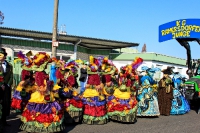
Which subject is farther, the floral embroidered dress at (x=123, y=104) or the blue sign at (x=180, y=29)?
the blue sign at (x=180, y=29)

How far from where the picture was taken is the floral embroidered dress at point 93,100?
23.5 ft

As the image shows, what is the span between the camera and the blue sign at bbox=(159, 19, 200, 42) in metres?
11.5

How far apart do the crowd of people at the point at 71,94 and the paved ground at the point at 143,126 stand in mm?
221

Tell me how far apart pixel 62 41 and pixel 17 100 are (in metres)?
10.8

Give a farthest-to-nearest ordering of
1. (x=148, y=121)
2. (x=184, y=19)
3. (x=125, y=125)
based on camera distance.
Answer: (x=184, y=19), (x=148, y=121), (x=125, y=125)

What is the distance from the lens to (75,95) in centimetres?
702

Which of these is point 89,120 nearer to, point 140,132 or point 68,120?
point 68,120

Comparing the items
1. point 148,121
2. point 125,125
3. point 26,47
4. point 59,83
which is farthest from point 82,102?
point 26,47

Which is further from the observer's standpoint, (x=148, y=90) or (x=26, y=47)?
(x=26, y=47)

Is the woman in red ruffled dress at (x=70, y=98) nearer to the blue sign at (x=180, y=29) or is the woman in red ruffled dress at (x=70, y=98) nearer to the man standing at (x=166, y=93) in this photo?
the man standing at (x=166, y=93)

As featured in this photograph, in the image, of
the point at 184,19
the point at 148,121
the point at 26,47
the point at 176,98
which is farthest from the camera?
the point at 26,47

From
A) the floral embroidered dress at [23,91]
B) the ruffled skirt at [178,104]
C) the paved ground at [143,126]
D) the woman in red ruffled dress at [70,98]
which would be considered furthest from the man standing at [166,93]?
the floral embroidered dress at [23,91]

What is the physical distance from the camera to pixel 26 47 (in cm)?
1664

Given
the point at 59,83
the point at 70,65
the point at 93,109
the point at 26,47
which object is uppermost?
the point at 26,47
